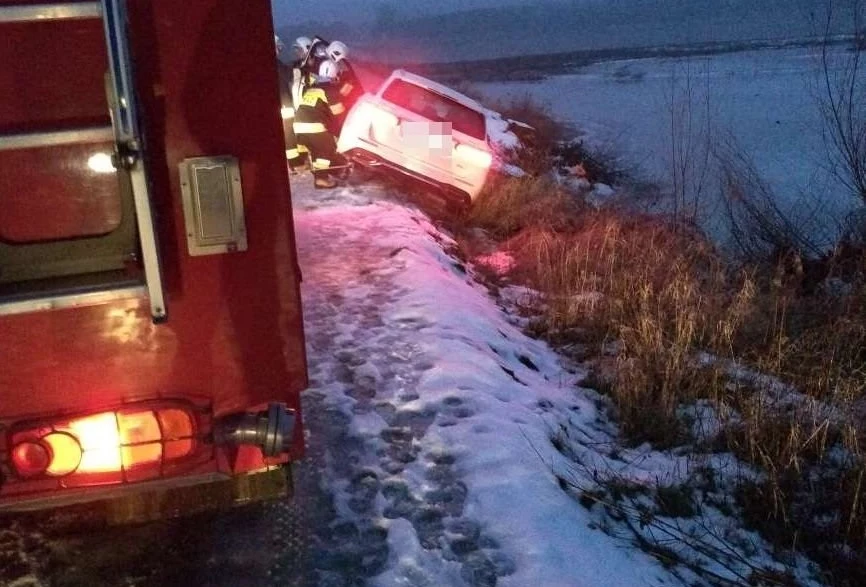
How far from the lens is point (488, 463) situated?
3.98 metres

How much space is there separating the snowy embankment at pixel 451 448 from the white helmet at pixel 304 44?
523cm

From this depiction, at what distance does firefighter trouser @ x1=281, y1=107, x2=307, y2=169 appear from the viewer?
10.1 m

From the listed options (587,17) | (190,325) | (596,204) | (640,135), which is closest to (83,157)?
(190,325)

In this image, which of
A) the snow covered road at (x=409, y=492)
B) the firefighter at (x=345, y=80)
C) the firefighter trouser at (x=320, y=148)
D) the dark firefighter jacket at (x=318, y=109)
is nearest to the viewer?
the snow covered road at (x=409, y=492)

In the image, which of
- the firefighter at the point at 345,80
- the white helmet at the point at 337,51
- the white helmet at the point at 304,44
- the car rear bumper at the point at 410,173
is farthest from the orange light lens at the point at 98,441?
the white helmet at the point at 304,44

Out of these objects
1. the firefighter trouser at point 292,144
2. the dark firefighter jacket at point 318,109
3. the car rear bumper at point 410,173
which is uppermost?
the dark firefighter jacket at point 318,109

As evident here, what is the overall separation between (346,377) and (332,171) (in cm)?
596

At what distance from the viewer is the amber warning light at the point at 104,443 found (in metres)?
2.54

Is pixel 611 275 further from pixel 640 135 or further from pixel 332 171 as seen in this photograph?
pixel 640 135

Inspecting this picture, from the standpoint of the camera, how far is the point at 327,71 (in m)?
10.4

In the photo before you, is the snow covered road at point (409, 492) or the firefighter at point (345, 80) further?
the firefighter at point (345, 80)

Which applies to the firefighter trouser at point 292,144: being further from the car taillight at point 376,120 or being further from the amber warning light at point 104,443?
the amber warning light at point 104,443

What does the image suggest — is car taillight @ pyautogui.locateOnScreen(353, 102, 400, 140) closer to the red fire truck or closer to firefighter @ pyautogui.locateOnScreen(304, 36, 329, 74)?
firefighter @ pyautogui.locateOnScreen(304, 36, 329, 74)

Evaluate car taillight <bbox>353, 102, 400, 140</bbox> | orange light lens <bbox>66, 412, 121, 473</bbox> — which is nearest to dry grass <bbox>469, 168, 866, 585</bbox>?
car taillight <bbox>353, 102, 400, 140</bbox>
